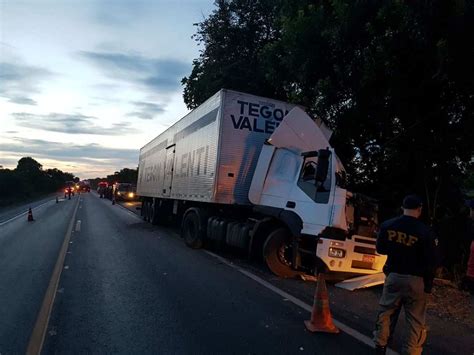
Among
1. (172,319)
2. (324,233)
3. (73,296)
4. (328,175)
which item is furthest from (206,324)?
(328,175)

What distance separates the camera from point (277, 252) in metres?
8.99

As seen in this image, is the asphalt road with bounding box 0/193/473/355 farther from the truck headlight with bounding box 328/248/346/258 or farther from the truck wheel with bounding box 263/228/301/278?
the truck headlight with bounding box 328/248/346/258

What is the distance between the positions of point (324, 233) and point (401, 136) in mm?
4385

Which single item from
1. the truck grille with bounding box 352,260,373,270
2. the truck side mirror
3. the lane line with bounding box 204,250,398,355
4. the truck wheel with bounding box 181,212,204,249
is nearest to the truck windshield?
the truck side mirror

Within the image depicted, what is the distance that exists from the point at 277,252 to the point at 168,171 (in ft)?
28.8

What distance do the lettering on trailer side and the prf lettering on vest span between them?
6.65 m

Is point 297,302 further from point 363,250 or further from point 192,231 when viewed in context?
point 192,231

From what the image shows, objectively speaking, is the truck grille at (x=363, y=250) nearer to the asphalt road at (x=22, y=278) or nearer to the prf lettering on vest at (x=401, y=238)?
the prf lettering on vest at (x=401, y=238)

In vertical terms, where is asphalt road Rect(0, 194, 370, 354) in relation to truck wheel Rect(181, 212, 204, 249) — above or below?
below

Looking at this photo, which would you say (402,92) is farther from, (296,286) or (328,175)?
(296,286)

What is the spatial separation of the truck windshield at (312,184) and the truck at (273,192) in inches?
0.7

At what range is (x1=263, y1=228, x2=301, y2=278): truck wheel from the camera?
8.91 meters

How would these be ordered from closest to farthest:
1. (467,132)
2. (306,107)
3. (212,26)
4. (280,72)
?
(467,132), (306,107), (280,72), (212,26)

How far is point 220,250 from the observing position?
1247 centimetres
